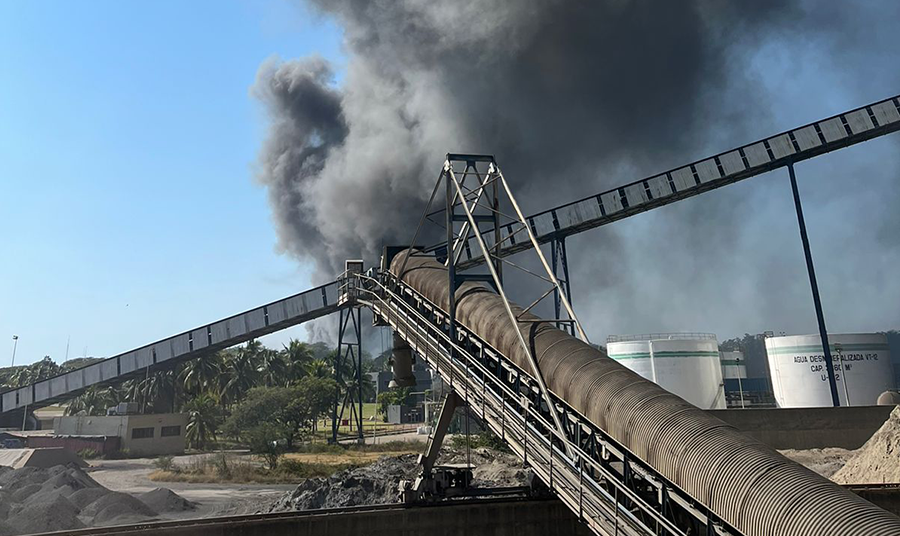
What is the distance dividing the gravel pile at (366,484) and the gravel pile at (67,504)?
598 centimetres

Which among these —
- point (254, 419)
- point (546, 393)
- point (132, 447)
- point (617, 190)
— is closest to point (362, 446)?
point (254, 419)

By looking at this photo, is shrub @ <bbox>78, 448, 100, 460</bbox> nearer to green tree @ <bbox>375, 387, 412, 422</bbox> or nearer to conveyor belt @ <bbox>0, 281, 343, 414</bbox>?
conveyor belt @ <bbox>0, 281, 343, 414</bbox>

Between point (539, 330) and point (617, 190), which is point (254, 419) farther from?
point (539, 330)

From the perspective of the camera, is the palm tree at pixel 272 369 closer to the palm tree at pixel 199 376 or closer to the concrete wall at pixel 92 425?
the palm tree at pixel 199 376

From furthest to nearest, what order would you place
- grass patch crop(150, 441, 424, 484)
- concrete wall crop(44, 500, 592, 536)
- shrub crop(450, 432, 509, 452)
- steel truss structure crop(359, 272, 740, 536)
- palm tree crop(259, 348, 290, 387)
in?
palm tree crop(259, 348, 290, 387), shrub crop(450, 432, 509, 452), grass patch crop(150, 441, 424, 484), concrete wall crop(44, 500, 592, 536), steel truss structure crop(359, 272, 740, 536)

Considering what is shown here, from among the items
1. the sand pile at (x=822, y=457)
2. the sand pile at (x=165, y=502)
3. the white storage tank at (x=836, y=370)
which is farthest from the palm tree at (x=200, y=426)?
the white storage tank at (x=836, y=370)

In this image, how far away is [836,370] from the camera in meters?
54.0

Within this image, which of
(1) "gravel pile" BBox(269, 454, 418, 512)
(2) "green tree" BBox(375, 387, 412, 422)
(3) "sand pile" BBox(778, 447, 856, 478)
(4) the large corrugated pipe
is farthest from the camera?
(2) "green tree" BBox(375, 387, 412, 422)

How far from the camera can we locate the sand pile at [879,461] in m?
22.2

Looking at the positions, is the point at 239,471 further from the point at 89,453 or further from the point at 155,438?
the point at 89,453

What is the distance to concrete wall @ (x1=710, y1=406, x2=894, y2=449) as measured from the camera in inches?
1313

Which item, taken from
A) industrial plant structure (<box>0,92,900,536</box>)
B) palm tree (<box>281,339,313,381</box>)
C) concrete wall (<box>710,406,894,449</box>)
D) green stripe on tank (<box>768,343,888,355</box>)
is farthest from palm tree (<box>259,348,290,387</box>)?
green stripe on tank (<box>768,343,888,355</box>)

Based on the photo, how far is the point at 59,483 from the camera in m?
26.6

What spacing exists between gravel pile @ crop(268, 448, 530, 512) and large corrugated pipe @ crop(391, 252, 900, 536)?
7129 mm
